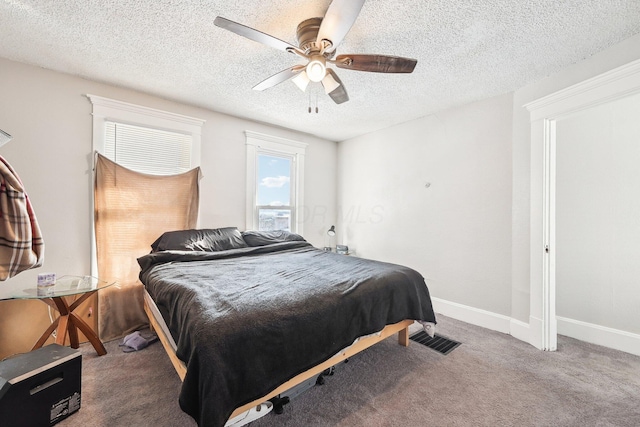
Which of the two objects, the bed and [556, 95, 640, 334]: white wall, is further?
[556, 95, 640, 334]: white wall

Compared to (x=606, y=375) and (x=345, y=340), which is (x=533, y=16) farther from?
(x=606, y=375)

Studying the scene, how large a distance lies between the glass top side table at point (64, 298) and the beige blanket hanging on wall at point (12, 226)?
127 centimetres

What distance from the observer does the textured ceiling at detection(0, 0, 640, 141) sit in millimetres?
1648

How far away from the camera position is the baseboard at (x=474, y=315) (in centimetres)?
270

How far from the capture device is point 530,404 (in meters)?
1.64

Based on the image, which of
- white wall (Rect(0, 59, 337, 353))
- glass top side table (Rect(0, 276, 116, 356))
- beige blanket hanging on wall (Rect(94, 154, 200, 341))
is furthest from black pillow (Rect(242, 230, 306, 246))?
white wall (Rect(0, 59, 337, 353))

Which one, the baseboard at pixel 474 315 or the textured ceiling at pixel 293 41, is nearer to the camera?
the textured ceiling at pixel 293 41

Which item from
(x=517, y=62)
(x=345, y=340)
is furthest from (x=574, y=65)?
(x=345, y=340)

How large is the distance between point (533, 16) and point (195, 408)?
293 cm

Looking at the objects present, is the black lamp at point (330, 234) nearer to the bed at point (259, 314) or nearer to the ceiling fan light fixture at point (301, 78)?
the bed at point (259, 314)

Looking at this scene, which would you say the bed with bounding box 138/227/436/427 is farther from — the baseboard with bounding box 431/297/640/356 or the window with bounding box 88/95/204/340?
the baseboard with bounding box 431/297/640/356

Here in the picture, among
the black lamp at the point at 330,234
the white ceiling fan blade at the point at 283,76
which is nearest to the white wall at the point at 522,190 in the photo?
the white ceiling fan blade at the point at 283,76

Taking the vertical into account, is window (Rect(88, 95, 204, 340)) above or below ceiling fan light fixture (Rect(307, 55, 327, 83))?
below

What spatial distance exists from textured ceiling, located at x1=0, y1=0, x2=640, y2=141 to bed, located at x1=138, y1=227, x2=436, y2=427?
5.41 feet
